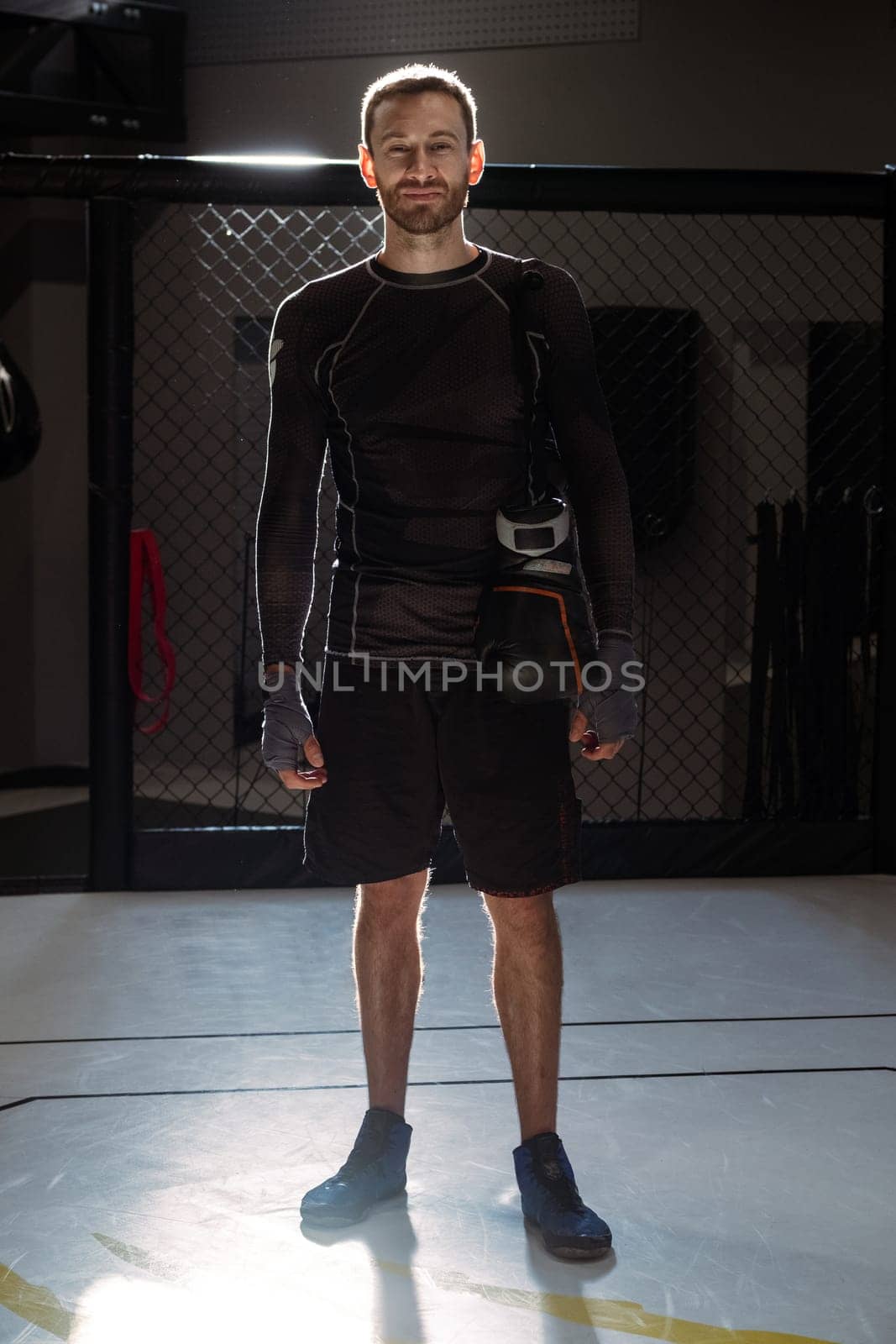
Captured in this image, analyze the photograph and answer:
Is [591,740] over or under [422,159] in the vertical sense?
under

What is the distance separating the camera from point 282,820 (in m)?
4.20

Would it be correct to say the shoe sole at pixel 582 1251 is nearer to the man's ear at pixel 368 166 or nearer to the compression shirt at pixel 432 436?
the compression shirt at pixel 432 436

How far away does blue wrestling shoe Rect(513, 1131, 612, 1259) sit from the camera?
157 centimetres

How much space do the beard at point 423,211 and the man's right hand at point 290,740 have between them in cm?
57

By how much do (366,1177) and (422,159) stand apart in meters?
1.25

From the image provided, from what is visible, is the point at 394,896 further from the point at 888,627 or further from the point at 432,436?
the point at 888,627

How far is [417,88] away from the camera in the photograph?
1.63 meters

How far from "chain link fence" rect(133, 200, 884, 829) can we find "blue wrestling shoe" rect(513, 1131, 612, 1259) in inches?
106

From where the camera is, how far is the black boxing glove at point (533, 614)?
1.60 m

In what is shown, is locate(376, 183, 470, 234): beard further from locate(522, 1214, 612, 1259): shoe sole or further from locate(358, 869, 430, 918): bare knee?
locate(522, 1214, 612, 1259): shoe sole

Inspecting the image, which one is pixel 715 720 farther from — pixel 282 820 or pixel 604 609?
pixel 604 609

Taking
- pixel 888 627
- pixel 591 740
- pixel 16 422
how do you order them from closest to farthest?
pixel 591 740 → pixel 888 627 → pixel 16 422

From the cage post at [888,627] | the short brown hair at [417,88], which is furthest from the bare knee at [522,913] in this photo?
the cage post at [888,627]

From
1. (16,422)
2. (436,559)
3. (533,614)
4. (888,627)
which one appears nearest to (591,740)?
(533,614)
